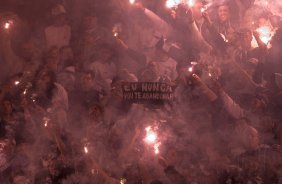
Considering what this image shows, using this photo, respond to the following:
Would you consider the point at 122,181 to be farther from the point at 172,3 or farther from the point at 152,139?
the point at 172,3

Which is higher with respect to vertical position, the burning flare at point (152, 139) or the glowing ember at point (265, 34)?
the glowing ember at point (265, 34)

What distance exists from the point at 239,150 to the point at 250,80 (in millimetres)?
2321

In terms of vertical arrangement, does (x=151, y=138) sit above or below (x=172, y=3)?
below

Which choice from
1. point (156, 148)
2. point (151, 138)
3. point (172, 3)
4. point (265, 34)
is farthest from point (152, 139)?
point (265, 34)

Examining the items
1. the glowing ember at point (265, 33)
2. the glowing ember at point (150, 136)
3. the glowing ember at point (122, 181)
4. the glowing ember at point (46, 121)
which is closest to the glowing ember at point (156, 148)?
the glowing ember at point (150, 136)

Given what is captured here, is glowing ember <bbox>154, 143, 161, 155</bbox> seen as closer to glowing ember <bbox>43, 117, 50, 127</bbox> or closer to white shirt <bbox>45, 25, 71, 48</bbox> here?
glowing ember <bbox>43, 117, 50, 127</bbox>

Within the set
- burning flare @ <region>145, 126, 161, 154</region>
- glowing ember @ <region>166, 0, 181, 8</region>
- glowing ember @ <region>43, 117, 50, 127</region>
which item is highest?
glowing ember @ <region>166, 0, 181, 8</region>

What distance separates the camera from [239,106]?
10.2 meters

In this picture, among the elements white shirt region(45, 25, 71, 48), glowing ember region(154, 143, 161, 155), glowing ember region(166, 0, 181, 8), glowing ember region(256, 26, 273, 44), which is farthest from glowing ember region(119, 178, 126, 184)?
glowing ember region(256, 26, 273, 44)

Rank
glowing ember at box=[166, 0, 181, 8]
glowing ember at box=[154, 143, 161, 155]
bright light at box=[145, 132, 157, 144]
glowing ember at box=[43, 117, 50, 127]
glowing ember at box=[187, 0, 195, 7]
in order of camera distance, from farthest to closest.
A: 1. glowing ember at box=[187, 0, 195, 7]
2. glowing ember at box=[166, 0, 181, 8]
3. bright light at box=[145, 132, 157, 144]
4. glowing ember at box=[154, 143, 161, 155]
5. glowing ember at box=[43, 117, 50, 127]

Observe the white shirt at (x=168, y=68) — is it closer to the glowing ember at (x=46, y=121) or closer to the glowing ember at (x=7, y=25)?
the glowing ember at (x=46, y=121)

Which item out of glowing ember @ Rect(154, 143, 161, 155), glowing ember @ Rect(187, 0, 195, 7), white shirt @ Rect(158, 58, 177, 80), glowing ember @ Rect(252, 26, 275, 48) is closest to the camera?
glowing ember @ Rect(154, 143, 161, 155)

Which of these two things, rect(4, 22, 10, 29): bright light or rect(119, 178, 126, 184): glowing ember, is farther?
rect(4, 22, 10, 29): bright light

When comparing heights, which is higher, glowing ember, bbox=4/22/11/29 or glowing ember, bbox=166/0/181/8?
glowing ember, bbox=166/0/181/8
